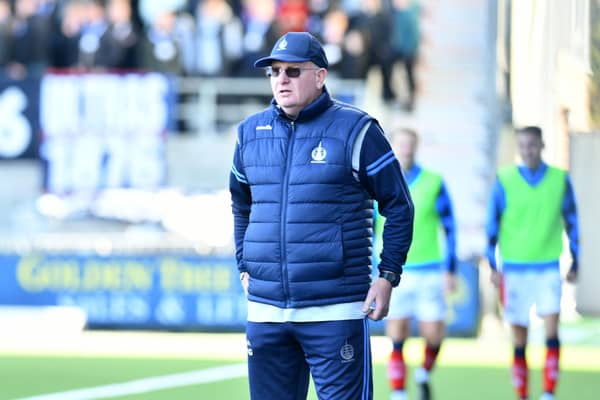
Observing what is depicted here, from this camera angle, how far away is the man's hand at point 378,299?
19.4 ft

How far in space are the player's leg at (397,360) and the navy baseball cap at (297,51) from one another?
4.70 m

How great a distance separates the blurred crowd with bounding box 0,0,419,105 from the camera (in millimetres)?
18922

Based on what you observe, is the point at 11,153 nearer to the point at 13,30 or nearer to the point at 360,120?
the point at 13,30

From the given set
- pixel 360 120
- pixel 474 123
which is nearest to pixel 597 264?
pixel 474 123

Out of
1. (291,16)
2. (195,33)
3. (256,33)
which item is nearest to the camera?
(256,33)

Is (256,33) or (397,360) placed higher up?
(256,33)

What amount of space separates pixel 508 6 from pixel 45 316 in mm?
6785

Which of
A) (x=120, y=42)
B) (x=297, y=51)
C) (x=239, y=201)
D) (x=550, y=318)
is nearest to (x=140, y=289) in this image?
(x=120, y=42)

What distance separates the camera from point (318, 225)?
19.2 ft

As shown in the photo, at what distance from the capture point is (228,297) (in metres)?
16.6

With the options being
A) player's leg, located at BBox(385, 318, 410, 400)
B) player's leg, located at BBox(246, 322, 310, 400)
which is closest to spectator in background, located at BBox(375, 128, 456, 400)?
player's leg, located at BBox(385, 318, 410, 400)

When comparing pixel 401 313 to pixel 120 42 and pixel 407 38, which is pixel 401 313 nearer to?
pixel 407 38

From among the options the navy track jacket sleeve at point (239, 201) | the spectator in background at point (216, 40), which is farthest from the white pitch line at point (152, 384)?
the spectator in background at point (216, 40)

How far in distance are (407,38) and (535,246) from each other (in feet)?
30.0
